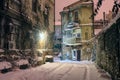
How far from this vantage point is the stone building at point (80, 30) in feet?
132

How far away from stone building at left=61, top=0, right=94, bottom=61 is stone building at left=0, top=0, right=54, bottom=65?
1308cm

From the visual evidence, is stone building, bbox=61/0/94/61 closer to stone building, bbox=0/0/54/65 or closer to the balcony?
the balcony

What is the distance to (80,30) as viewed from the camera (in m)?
40.8

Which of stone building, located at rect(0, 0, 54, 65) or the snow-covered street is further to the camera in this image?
stone building, located at rect(0, 0, 54, 65)

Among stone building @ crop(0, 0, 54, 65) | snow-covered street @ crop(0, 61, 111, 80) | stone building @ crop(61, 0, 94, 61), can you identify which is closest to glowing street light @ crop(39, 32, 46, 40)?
stone building @ crop(0, 0, 54, 65)

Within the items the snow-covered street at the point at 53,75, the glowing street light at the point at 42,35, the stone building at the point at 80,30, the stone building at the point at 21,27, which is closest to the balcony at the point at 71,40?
the stone building at the point at 80,30

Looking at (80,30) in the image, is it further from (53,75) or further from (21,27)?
(53,75)

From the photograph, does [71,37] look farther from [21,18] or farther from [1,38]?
[1,38]

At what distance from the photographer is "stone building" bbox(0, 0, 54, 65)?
49.0ft

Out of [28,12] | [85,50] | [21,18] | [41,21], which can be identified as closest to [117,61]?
[21,18]

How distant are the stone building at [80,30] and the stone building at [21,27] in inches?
515

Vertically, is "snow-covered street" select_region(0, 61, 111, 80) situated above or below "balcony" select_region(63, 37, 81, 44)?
below

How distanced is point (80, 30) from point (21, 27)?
2350 centimetres

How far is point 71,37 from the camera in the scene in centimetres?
4247
